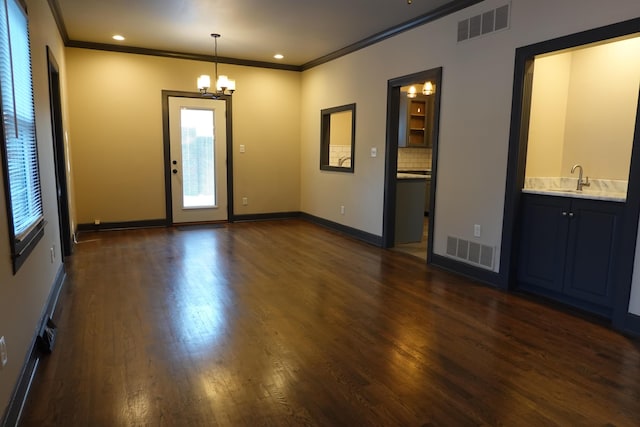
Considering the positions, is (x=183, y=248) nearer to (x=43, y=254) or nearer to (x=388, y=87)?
(x=43, y=254)

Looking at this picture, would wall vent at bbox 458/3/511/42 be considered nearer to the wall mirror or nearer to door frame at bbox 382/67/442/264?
door frame at bbox 382/67/442/264

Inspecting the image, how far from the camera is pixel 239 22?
5.09 m

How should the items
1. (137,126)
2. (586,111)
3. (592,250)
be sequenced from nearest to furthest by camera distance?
(592,250) → (586,111) → (137,126)

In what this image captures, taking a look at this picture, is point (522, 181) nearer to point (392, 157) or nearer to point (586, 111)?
point (586, 111)

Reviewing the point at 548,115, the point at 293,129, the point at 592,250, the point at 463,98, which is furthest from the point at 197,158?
the point at 592,250

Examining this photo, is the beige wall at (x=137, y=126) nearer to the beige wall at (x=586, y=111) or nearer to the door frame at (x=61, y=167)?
the door frame at (x=61, y=167)

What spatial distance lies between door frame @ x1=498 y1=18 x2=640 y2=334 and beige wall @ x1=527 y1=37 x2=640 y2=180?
252 millimetres

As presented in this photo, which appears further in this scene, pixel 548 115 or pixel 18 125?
pixel 548 115

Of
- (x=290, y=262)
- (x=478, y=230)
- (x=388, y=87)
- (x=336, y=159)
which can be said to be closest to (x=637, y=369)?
(x=478, y=230)

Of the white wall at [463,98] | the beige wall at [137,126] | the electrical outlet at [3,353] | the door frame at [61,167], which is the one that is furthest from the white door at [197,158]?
the electrical outlet at [3,353]

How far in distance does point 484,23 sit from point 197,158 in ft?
16.0

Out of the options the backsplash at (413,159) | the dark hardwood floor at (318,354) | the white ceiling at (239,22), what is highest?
the white ceiling at (239,22)

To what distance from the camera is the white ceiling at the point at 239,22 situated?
14.7ft

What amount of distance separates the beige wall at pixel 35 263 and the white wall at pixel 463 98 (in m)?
3.81
